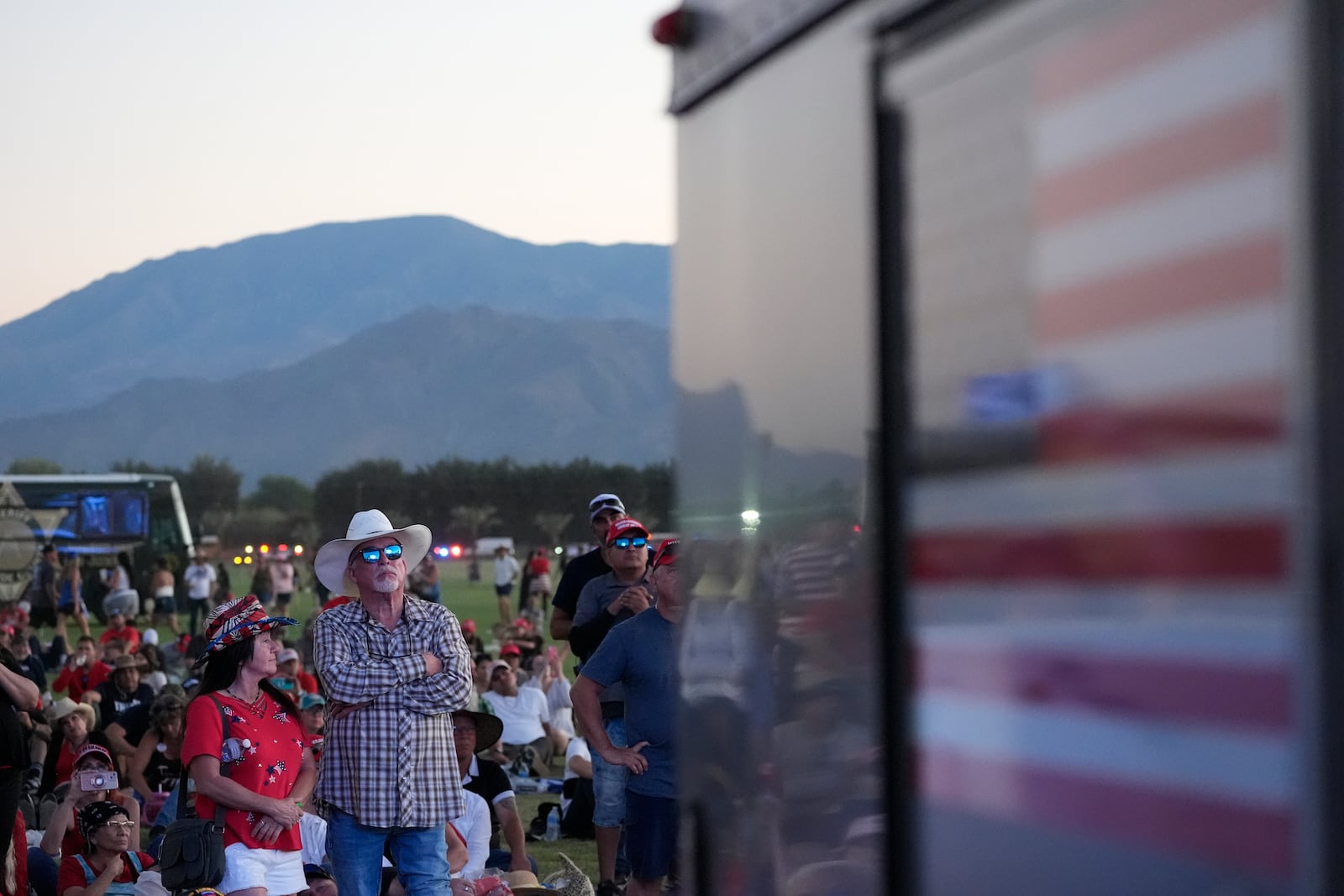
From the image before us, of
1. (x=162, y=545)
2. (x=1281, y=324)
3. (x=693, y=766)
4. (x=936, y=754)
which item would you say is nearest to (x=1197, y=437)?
(x=1281, y=324)

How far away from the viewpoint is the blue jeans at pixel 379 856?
19.0 feet

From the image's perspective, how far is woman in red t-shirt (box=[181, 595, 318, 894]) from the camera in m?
5.70

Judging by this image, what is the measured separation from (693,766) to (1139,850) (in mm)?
1144

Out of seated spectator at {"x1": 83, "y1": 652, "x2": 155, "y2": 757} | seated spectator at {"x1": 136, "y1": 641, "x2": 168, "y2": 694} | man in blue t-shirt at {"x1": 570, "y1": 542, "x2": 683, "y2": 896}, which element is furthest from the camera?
seated spectator at {"x1": 136, "y1": 641, "x2": 168, "y2": 694}

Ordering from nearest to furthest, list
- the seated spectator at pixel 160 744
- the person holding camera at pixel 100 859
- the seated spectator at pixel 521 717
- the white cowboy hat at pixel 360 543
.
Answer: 1. the white cowboy hat at pixel 360 543
2. the person holding camera at pixel 100 859
3. the seated spectator at pixel 160 744
4. the seated spectator at pixel 521 717

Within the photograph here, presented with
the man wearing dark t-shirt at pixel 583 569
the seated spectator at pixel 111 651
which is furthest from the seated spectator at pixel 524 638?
the man wearing dark t-shirt at pixel 583 569

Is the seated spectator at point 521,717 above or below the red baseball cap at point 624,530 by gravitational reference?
below

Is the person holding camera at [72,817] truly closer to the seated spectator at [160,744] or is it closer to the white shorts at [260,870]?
the seated spectator at [160,744]

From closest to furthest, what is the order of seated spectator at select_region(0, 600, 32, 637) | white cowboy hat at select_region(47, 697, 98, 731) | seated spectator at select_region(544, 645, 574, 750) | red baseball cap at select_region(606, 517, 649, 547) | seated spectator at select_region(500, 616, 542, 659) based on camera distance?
red baseball cap at select_region(606, 517, 649, 547) → white cowboy hat at select_region(47, 697, 98, 731) → seated spectator at select_region(544, 645, 574, 750) → seated spectator at select_region(500, 616, 542, 659) → seated spectator at select_region(0, 600, 32, 637)

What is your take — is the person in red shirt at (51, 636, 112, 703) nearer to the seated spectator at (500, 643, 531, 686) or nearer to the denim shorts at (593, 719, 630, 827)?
the seated spectator at (500, 643, 531, 686)

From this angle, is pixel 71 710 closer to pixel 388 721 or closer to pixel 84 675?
pixel 84 675

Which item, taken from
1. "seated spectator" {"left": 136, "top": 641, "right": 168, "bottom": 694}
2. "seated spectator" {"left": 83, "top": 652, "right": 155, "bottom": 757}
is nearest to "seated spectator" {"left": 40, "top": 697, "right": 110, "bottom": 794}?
"seated spectator" {"left": 83, "top": 652, "right": 155, "bottom": 757}

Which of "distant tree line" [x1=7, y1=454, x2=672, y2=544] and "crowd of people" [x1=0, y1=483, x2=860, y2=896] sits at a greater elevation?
"distant tree line" [x1=7, y1=454, x2=672, y2=544]

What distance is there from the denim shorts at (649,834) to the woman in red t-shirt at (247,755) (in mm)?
1199
